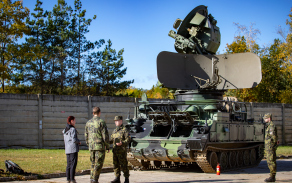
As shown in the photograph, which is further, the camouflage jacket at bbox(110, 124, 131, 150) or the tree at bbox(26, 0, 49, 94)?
the tree at bbox(26, 0, 49, 94)

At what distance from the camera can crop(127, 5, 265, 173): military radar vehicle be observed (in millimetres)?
12742

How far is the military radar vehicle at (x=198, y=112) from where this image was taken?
1274cm

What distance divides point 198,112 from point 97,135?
513 cm

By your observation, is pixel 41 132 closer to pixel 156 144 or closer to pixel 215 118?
pixel 156 144

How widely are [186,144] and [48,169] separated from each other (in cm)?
413

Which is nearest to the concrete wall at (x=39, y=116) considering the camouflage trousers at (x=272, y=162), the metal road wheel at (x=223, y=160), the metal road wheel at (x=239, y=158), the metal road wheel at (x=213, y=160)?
the metal road wheel at (x=239, y=158)

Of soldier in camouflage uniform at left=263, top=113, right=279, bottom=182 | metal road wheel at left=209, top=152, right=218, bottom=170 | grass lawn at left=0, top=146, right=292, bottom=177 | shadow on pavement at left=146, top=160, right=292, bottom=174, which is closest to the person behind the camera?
soldier in camouflage uniform at left=263, top=113, right=279, bottom=182

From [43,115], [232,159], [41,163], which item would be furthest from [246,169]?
[43,115]

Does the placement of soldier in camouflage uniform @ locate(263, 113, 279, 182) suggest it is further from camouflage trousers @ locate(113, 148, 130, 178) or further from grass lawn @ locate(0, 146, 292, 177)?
grass lawn @ locate(0, 146, 292, 177)

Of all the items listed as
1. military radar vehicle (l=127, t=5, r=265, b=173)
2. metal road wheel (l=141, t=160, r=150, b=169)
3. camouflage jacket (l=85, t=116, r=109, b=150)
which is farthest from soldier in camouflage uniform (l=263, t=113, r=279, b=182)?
camouflage jacket (l=85, t=116, r=109, b=150)

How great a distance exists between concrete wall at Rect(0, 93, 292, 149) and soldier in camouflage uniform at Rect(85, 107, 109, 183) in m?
8.43

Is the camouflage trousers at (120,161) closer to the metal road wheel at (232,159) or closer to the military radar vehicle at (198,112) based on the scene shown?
the military radar vehicle at (198,112)

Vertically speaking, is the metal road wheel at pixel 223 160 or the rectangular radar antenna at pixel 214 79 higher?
the rectangular radar antenna at pixel 214 79

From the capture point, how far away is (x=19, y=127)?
18219 mm
